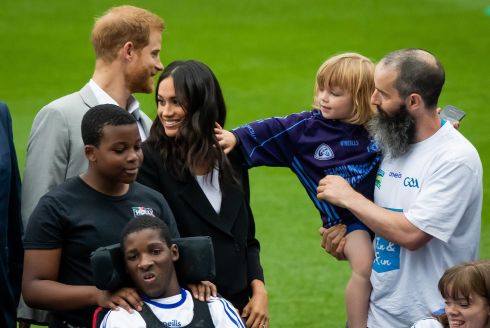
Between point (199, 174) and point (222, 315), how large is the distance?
88 cm

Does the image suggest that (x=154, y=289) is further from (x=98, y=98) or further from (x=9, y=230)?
(x=98, y=98)

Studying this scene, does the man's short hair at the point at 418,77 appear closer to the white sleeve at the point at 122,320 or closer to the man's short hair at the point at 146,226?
the man's short hair at the point at 146,226

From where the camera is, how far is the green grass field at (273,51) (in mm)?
10539

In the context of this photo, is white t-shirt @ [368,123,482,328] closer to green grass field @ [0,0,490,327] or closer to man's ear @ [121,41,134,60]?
man's ear @ [121,41,134,60]

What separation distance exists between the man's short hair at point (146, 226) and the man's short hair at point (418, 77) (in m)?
1.25

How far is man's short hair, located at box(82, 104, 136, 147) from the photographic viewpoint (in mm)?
4809

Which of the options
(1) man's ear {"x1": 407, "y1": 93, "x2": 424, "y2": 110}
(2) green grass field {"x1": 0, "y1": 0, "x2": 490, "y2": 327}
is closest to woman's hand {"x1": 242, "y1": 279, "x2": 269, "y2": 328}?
(1) man's ear {"x1": 407, "y1": 93, "x2": 424, "y2": 110}

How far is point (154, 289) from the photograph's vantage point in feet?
14.7

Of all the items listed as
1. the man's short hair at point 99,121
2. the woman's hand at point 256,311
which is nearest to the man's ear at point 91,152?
the man's short hair at point 99,121

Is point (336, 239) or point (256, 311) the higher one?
point (336, 239)

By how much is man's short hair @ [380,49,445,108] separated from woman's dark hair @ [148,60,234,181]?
0.83m

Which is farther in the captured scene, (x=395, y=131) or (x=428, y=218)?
(x=395, y=131)

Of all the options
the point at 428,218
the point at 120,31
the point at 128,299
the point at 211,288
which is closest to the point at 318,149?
the point at 428,218

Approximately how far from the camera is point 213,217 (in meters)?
5.16
